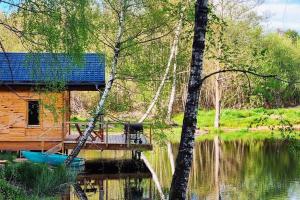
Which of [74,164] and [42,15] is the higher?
[42,15]

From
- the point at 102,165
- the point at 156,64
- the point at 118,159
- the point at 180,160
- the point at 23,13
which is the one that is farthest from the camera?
the point at 118,159

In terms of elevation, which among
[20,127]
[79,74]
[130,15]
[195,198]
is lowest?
[195,198]

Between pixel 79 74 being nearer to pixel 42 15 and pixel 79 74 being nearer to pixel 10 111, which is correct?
pixel 10 111

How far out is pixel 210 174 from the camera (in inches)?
795

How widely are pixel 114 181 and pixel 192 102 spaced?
1059 centimetres

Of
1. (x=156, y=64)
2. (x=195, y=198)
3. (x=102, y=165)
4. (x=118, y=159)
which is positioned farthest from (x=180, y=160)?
(x=118, y=159)

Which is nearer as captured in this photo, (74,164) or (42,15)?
(42,15)

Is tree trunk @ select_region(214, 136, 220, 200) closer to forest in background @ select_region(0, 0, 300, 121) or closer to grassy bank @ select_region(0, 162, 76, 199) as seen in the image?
forest in background @ select_region(0, 0, 300, 121)

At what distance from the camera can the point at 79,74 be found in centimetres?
2139

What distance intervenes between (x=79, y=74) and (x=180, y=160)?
1366cm

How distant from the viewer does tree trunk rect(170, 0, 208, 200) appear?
26.6ft

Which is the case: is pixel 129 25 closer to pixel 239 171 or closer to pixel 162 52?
pixel 162 52

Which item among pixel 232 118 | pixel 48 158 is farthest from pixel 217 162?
pixel 232 118

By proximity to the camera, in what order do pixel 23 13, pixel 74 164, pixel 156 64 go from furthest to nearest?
pixel 74 164
pixel 156 64
pixel 23 13
